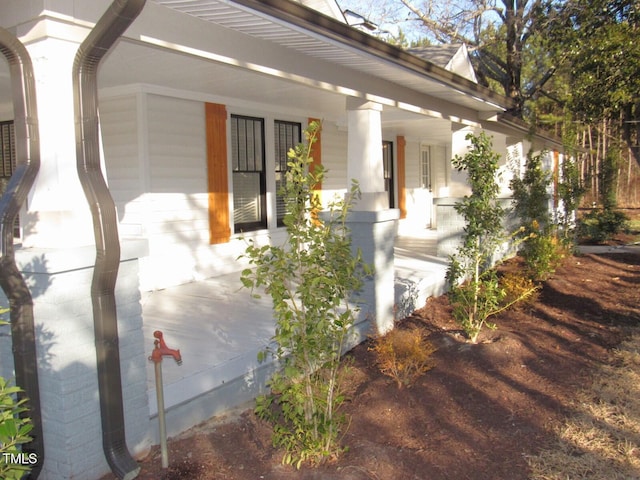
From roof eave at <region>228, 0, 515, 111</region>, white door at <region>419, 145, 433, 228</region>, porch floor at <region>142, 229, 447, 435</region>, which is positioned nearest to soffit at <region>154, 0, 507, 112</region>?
roof eave at <region>228, 0, 515, 111</region>

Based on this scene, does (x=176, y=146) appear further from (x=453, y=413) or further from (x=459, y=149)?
(x=453, y=413)

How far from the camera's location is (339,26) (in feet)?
15.9

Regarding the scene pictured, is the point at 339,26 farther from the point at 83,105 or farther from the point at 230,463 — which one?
the point at 230,463

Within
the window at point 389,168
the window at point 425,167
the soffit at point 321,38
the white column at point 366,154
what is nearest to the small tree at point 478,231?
the white column at point 366,154

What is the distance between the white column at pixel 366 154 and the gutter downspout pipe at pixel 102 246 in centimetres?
346

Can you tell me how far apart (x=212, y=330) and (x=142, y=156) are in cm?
283

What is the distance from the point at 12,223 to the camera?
3.00 m

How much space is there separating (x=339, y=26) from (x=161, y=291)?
4.20m

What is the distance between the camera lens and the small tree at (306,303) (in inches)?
128

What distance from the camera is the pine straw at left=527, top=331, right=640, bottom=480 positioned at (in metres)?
3.52

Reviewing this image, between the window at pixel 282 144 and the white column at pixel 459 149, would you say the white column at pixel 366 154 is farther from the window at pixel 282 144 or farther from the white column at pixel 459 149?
the white column at pixel 459 149

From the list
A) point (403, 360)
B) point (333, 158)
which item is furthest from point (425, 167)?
point (403, 360)

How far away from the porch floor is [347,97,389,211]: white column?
1.52 meters

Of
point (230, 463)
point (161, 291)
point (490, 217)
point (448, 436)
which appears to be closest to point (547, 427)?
point (448, 436)
